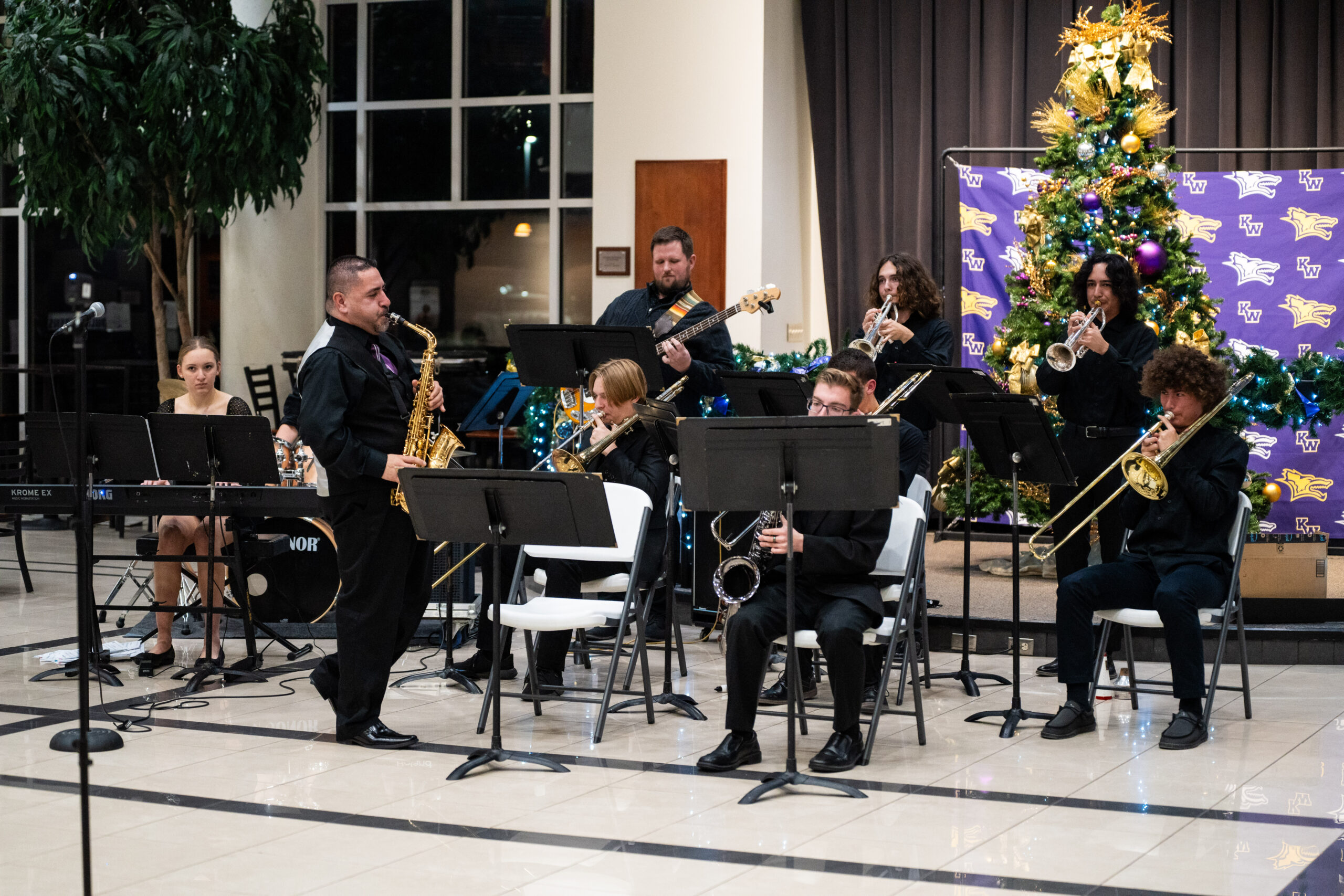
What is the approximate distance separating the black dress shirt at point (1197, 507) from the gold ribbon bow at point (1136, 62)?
9.97 feet

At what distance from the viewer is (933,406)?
5871mm

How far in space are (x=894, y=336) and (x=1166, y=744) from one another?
1.98 metres

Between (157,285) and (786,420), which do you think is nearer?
(786,420)

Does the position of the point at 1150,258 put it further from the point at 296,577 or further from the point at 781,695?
→ the point at 296,577

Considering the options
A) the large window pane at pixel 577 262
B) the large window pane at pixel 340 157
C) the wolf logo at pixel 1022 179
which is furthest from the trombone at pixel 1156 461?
the large window pane at pixel 340 157

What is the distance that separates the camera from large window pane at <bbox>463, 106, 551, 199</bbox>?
36.3 feet

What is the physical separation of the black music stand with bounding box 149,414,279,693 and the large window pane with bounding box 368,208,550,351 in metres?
5.28

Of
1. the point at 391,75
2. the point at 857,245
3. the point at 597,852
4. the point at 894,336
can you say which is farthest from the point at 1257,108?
the point at 597,852

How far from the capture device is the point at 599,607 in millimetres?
5359

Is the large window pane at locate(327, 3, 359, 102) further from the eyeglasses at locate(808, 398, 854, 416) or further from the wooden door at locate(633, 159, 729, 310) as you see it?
the eyeglasses at locate(808, 398, 854, 416)

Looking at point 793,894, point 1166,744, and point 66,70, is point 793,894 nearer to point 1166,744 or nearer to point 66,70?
point 1166,744

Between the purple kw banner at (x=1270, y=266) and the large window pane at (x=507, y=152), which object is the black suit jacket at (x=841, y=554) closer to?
the purple kw banner at (x=1270, y=266)

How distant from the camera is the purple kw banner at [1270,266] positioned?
914 centimetres

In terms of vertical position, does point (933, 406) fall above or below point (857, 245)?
below
